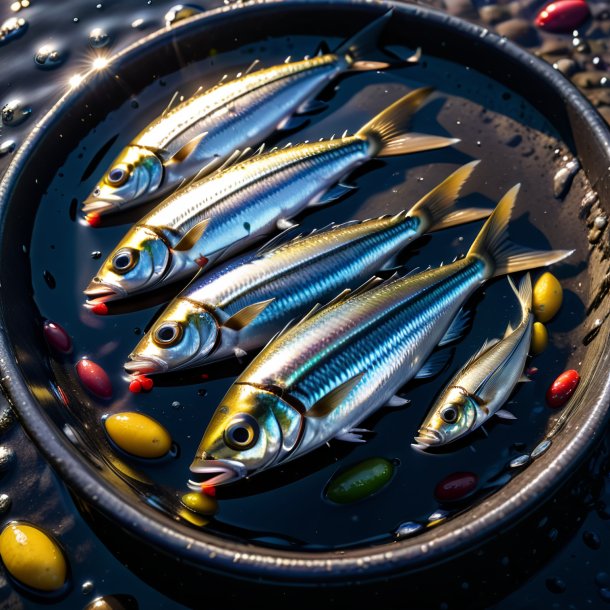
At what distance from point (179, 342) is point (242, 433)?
1.77 ft

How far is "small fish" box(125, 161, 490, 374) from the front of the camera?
3.06m

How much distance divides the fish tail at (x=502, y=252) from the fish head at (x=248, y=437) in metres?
1.19

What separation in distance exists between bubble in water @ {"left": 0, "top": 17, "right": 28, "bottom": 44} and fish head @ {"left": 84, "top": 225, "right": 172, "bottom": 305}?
7.79ft

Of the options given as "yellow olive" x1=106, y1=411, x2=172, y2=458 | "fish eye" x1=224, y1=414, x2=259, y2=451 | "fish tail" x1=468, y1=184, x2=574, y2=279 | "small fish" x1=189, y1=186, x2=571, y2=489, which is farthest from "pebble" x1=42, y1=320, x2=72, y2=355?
"fish tail" x1=468, y1=184, x2=574, y2=279

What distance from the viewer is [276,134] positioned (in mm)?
3906

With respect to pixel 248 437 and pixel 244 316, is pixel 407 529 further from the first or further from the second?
pixel 244 316

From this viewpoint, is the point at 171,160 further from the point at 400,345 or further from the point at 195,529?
the point at 195,529

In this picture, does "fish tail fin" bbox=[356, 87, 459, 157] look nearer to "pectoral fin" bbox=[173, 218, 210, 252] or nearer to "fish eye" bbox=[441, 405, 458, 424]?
"pectoral fin" bbox=[173, 218, 210, 252]

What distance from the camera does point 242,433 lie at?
2727mm

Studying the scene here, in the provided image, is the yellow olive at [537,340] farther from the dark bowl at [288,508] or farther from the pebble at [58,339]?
the pebble at [58,339]

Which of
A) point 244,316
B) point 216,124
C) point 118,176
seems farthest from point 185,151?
point 244,316

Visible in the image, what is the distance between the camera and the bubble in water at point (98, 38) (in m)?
4.76

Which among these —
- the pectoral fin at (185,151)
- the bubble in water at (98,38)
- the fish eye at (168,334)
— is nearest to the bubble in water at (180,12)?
the bubble in water at (98,38)

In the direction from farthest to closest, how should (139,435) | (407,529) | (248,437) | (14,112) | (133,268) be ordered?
(14,112) → (133,268) → (139,435) → (407,529) → (248,437)
